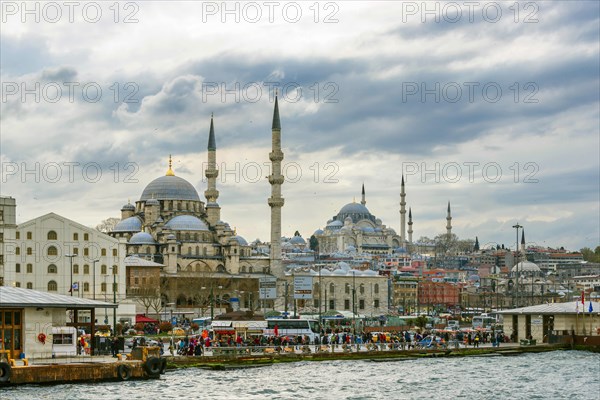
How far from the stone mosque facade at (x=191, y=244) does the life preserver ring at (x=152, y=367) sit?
55766 millimetres

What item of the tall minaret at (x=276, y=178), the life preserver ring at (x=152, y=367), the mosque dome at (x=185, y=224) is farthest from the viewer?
the mosque dome at (x=185, y=224)

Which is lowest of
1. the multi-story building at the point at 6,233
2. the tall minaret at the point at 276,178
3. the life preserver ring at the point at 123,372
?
the life preserver ring at the point at 123,372

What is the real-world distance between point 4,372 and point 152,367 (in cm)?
528

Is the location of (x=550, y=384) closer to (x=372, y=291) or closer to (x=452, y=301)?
(x=372, y=291)

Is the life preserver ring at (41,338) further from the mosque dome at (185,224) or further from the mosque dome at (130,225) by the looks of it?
the mosque dome at (130,225)

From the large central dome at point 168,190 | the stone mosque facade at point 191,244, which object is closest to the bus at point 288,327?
the stone mosque facade at point 191,244

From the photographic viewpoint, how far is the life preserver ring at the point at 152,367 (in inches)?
1374

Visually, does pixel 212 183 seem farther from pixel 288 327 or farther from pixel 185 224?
pixel 288 327

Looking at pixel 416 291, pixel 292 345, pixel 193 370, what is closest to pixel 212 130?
pixel 416 291

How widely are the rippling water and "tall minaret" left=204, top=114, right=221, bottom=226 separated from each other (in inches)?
2641

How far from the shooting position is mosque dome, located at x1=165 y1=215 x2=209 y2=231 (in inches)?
4232

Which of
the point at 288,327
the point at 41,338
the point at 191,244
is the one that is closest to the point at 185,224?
the point at 191,244

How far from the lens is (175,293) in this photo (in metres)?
95.2

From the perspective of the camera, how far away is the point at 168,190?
11381 centimetres
